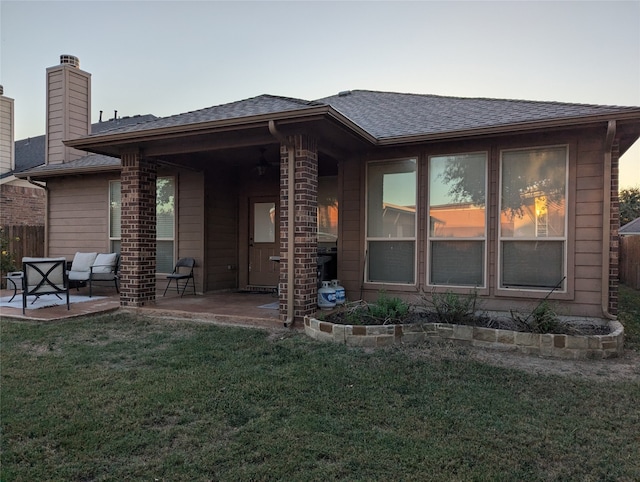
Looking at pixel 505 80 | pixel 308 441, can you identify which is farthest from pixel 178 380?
pixel 505 80

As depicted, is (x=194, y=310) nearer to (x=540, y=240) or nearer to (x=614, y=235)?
(x=540, y=240)

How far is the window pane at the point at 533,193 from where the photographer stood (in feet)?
16.2

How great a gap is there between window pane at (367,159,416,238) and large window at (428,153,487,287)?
0.88 ft

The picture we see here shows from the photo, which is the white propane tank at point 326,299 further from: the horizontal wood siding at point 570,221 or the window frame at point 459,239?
the window frame at point 459,239

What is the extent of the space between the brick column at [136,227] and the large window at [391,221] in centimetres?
319

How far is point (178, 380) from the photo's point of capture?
3.28 m

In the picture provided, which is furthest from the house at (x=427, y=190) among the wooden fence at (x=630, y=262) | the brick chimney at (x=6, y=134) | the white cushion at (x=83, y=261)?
the brick chimney at (x=6, y=134)

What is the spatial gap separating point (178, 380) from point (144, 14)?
8136mm

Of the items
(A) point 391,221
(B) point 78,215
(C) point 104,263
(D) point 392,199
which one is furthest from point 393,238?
(B) point 78,215

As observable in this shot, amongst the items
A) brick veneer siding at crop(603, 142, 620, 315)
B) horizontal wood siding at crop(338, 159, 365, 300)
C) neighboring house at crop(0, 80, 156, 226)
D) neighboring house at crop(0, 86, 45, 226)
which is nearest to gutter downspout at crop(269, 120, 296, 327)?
horizontal wood siding at crop(338, 159, 365, 300)

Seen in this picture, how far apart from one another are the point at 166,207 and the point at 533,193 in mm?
6160

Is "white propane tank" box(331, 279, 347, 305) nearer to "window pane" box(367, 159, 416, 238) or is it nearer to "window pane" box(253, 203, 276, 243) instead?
"window pane" box(367, 159, 416, 238)

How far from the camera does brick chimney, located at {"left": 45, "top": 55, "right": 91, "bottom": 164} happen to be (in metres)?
9.52

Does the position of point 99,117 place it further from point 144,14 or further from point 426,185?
point 426,185
